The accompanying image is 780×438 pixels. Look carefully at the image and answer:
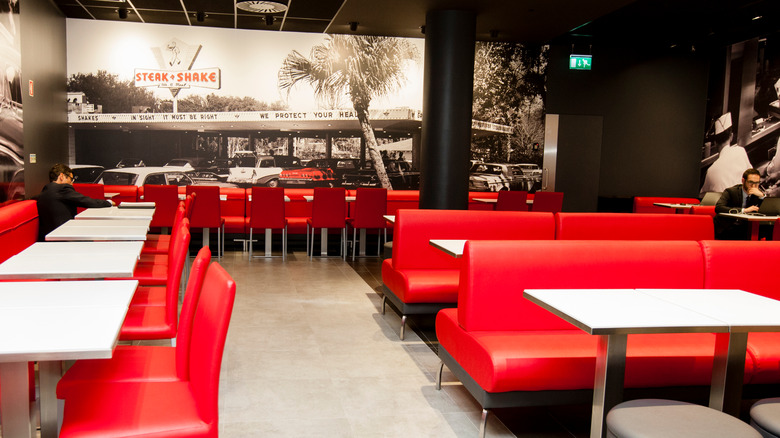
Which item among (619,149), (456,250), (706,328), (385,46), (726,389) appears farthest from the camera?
(619,149)

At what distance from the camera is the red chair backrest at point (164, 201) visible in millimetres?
8172

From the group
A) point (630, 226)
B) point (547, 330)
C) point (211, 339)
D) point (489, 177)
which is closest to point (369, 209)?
point (489, 177)

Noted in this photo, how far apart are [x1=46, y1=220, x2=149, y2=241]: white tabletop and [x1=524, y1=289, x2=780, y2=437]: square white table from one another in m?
2.75

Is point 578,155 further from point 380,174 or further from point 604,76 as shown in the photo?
point 380,174

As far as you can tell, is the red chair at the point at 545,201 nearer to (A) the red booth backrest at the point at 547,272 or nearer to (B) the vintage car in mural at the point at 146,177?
(B) the vintage car in mural at the point at 146,177

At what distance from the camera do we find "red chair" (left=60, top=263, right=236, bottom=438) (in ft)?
6.24

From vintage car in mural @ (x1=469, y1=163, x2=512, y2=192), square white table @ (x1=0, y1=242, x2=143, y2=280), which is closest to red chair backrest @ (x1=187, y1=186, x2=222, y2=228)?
vintage car in mural @ (x1=469, y1=163, x2=512, y2=192)

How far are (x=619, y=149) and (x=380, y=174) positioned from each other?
4.24 meters

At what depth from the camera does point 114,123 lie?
9.46 metres

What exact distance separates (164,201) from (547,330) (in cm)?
616

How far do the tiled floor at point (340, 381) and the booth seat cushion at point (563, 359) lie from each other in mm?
338

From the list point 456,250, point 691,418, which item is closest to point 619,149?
point 456,250

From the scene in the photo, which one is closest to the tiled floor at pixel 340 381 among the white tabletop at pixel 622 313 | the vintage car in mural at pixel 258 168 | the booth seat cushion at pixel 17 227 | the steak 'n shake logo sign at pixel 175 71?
the white tabletop at pixel 622 313

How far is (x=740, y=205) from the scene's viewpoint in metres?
7.34
